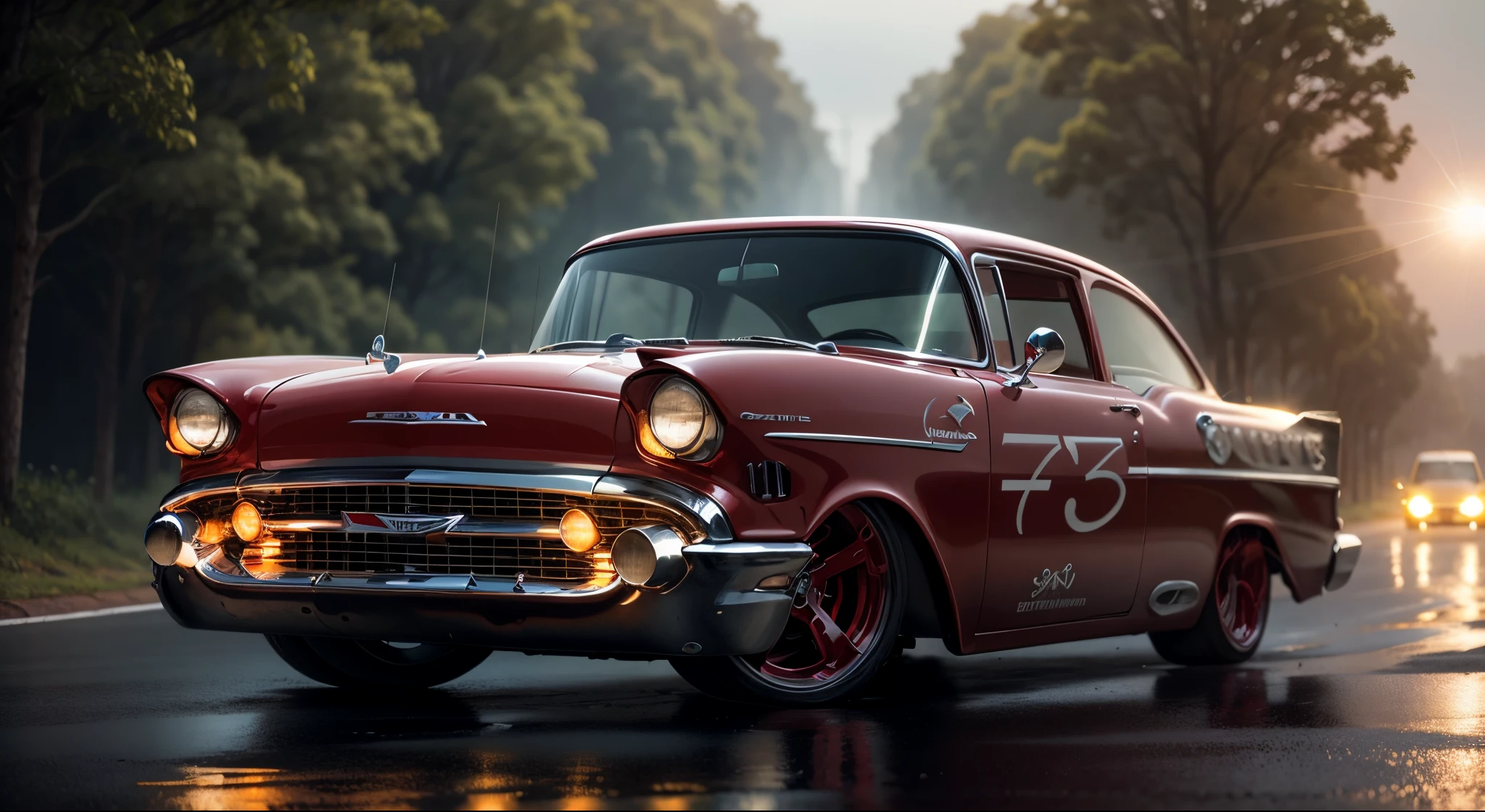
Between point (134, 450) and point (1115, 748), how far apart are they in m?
26.2

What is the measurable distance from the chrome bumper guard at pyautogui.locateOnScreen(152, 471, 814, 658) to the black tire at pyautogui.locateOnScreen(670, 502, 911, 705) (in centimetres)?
28

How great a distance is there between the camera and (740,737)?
5844mm

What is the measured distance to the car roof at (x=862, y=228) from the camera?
23.6 ft

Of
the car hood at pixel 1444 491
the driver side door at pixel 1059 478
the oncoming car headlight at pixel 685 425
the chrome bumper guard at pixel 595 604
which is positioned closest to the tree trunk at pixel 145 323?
the driver side door at pixel 1059 478

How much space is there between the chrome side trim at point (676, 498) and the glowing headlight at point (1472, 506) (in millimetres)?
32528

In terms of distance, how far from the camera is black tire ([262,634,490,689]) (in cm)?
719

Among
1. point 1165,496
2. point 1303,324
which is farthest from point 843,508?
point 1303,324

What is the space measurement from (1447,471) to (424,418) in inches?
1371

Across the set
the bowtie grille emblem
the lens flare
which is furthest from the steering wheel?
the lens flare

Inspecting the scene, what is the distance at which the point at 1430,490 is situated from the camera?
35.3 m

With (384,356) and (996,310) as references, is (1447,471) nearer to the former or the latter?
(996,310)

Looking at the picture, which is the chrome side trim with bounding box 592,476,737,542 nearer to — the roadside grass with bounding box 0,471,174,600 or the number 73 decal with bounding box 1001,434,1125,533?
the number 73 decal with bounding box 1001,434,1125,533

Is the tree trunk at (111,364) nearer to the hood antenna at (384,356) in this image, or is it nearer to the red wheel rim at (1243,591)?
the red wheel rim at (1243,591)

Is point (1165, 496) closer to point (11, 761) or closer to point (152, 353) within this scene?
point (11, 761)
